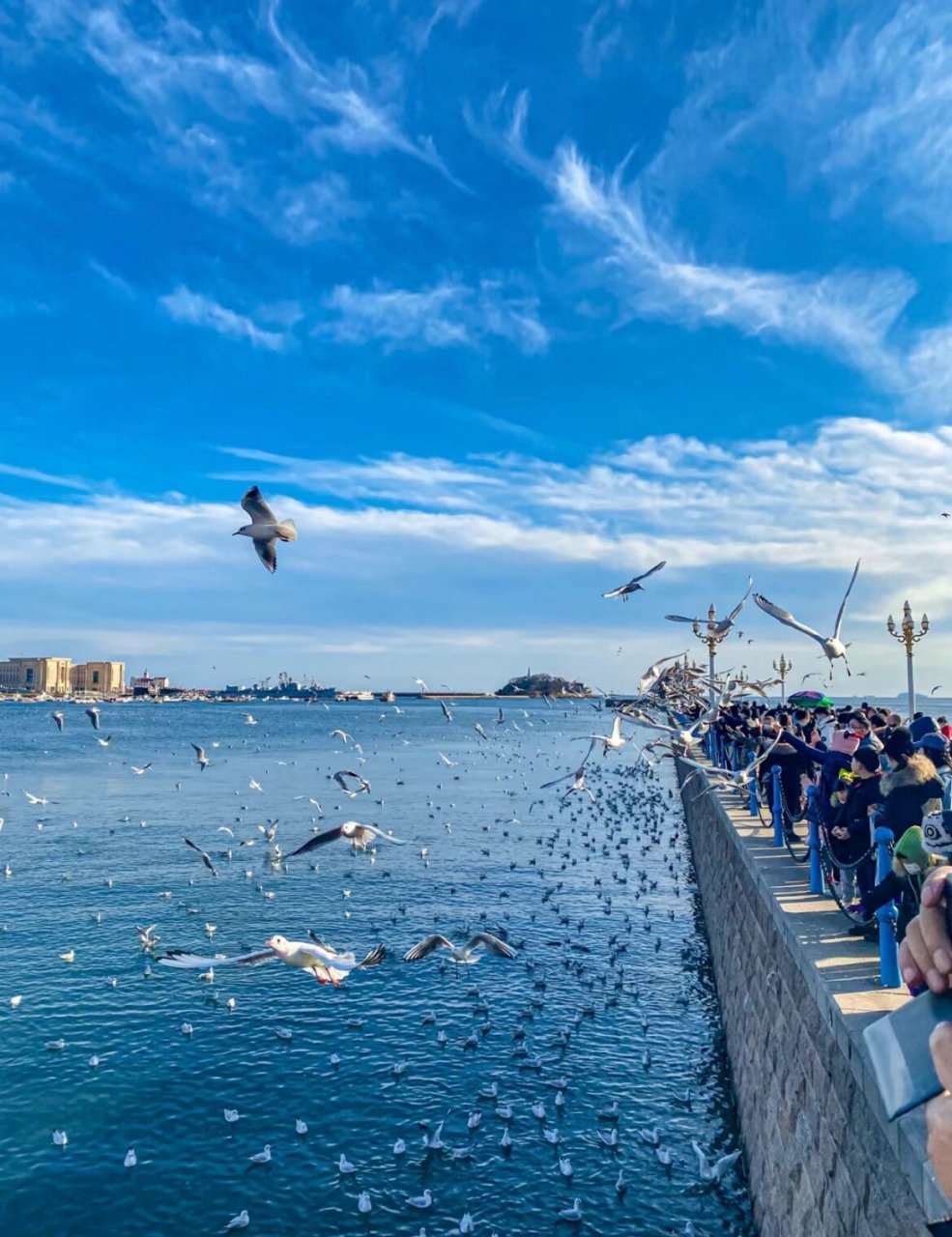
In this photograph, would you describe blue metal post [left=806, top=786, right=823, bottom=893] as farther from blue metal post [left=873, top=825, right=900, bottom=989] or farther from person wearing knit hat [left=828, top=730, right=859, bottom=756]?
blue metal post [left=873, top=825, right=900, bottom=989]

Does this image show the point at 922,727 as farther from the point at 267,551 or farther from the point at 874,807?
the point at 267,551

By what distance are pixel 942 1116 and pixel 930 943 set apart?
41cm

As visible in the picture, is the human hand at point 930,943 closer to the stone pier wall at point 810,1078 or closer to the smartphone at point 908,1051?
the smartphone at point 908,1051

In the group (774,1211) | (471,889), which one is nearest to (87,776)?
(471,889)

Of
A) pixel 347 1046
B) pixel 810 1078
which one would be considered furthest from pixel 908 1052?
pixel 347 1046

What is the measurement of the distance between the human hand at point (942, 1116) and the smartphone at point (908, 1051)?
25mm

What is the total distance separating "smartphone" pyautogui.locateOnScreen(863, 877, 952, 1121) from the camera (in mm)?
1862

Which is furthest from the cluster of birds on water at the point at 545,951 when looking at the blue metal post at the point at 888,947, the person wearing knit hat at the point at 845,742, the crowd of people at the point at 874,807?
the blue metal post at the point at 888,947

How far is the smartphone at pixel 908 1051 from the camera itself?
1862 mm

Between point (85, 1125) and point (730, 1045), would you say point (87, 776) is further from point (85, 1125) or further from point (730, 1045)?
point (730, 1045)

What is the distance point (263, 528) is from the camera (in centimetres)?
879

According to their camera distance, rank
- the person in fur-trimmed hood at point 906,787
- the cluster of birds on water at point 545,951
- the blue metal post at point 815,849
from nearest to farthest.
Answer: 1. the person in fur-trimmed hood at point 906,787
2. the blue metal post at point 815,849
3. the cluster of birds on water at point 545,951

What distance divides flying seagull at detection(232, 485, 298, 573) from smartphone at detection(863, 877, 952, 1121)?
747 cm

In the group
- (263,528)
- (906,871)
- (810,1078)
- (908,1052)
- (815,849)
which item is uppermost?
(263,528)
